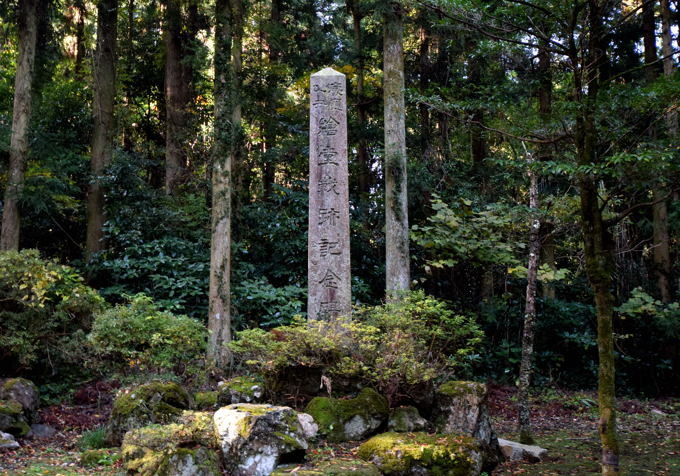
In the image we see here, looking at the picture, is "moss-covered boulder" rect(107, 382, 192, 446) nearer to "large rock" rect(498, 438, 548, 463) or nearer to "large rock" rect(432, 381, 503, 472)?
"large rock" rect(432, 381, 503, 472)

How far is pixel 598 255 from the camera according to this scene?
200 inches

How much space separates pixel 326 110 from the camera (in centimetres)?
898

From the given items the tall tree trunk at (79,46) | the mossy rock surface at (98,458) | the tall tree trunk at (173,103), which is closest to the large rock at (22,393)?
the mossy rock surface at (98,458)

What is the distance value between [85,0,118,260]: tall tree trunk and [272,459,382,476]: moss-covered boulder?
30.5 feet

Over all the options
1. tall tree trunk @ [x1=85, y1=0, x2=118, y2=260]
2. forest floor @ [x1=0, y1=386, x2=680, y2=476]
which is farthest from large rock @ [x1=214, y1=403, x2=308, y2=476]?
tall tree trunk @ [x1=85, y1=0, x2=118, y2=260]

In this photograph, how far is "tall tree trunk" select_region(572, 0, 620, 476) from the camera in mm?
4832

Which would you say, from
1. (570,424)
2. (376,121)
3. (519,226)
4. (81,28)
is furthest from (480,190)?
(81,28)

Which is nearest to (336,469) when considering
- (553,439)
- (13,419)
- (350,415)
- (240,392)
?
(350,415)

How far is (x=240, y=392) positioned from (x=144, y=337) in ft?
5.37

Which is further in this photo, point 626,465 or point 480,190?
point 480,190

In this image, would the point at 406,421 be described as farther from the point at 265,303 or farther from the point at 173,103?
the point at 173,103

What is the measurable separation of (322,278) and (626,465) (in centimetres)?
468

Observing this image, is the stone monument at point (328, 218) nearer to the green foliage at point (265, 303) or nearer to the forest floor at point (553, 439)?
the forest floor at point (553, 439)

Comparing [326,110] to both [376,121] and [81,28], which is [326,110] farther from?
[81,28]
